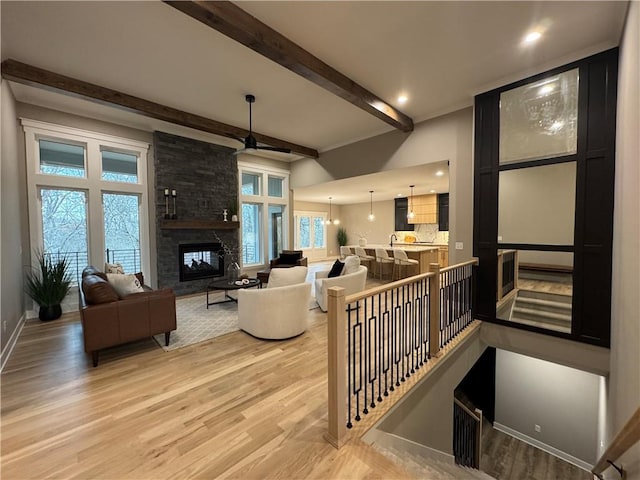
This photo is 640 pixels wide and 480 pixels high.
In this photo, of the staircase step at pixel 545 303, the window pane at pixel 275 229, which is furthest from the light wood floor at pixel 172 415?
the window pane at pixel 275 229

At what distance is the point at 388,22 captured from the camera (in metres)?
2.52

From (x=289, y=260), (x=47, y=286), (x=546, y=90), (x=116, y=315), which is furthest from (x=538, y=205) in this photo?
(x=47, y=286)

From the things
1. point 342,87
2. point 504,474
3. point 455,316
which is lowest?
point 504,474

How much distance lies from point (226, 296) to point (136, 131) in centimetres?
361

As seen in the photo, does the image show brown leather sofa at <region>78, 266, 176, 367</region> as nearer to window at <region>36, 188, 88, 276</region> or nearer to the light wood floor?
the light wood floor

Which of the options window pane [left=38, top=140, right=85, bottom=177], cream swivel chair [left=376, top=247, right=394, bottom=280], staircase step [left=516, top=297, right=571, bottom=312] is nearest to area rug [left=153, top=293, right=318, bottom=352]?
cream swivel chair [left=376, top=247, right=394, bottom=280]

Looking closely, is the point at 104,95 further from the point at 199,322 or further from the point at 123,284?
the point at 199,322

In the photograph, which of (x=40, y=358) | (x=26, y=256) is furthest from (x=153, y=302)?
(x=26, y=256)

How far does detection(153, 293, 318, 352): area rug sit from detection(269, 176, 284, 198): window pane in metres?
3.36

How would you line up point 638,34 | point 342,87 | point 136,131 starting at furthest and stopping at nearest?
1. point 136,131
2. point 342,87
3. point 638,34

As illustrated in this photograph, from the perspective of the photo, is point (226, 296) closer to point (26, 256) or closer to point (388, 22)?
point (26, 256)

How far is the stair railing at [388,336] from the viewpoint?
186cm

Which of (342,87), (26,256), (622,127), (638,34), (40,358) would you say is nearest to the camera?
(638,34)

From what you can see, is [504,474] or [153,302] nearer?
[153,302]
